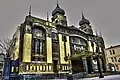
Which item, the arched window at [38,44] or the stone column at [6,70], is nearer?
the stone column at [6,70]

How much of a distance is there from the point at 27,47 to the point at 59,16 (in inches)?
484

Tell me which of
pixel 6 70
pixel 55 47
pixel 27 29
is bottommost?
pixel 6 70

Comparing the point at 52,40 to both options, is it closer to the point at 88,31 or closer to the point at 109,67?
the point at 88,31

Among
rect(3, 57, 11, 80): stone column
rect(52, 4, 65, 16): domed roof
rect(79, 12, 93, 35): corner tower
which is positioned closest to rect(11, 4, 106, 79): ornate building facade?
rect(52, 4, 65, 16): domed roof

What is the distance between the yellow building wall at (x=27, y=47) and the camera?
19278 mm

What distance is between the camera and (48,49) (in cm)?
2214

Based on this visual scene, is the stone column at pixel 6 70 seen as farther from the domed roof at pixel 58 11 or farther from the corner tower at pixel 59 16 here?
the domed roof at pixel 58 11

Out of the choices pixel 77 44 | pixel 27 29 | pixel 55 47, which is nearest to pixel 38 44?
pixel 27 29

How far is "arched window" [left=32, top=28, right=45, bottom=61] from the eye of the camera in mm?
20994

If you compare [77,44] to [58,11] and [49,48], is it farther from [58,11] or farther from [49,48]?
[58,11]

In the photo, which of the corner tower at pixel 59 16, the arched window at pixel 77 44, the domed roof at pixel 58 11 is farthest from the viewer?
the domed roof at pixel 58 11

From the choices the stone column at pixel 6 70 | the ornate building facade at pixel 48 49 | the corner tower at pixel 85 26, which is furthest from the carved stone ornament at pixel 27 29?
the corner tower at pixel 85 26

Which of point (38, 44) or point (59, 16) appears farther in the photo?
point (59, 16)

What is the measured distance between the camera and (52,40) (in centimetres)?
2370
